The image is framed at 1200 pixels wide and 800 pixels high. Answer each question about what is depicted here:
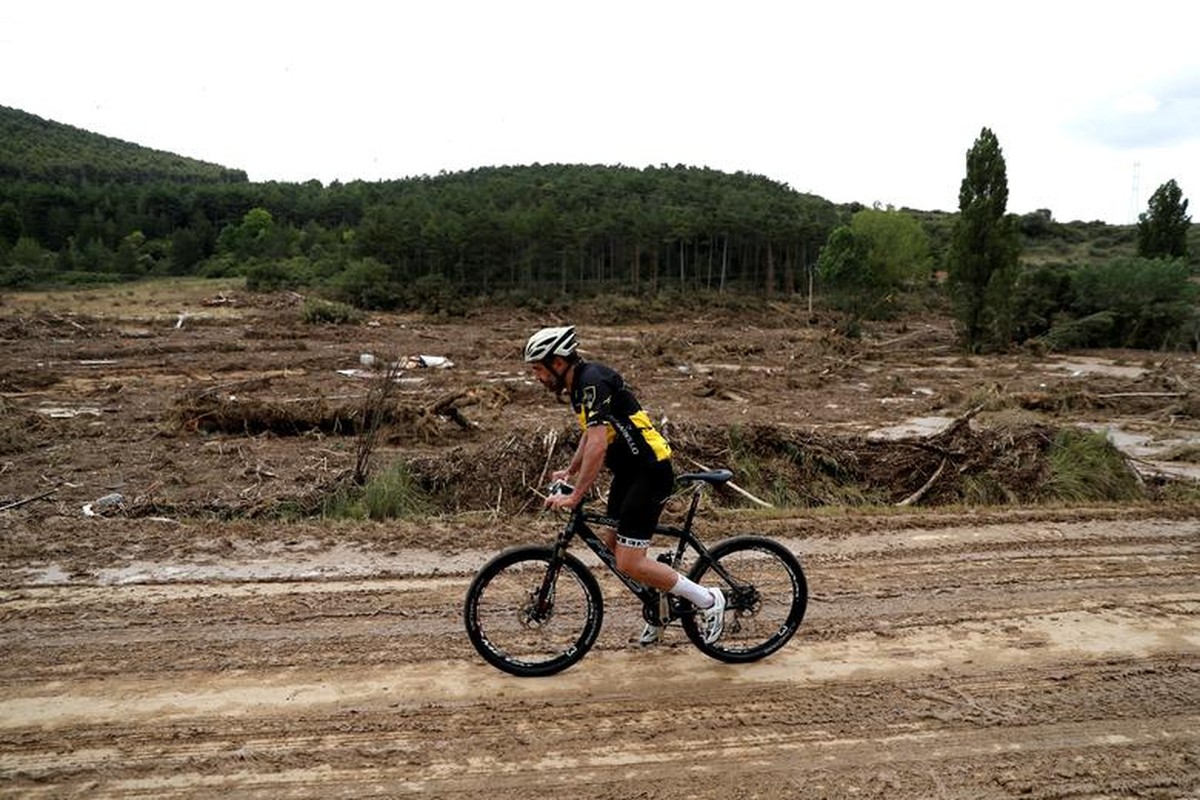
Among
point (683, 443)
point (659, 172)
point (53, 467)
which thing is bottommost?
point (53, 467)

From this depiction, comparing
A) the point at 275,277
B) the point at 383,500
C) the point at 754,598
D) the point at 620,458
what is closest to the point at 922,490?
the point at 754,598

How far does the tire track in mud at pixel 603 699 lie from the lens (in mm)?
4066

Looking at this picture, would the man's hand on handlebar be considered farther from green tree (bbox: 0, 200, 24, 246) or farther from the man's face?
green tree (bbox: 0, 200, 24, 246)

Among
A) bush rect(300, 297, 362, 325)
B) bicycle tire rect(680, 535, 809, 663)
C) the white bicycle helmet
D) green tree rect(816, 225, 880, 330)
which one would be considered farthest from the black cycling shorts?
green tree rect(816, 225, 880, 330)

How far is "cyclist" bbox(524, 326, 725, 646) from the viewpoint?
15.4ft

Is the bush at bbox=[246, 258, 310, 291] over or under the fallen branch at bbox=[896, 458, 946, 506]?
over

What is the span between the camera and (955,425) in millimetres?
11133

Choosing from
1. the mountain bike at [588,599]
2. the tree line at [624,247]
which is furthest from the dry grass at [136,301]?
the mountain bike at [588,599]

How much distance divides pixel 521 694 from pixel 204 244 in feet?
312

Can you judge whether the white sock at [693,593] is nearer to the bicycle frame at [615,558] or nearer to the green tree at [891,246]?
the bicycle frame at [615,558]

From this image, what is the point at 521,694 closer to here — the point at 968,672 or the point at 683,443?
the point at 968,672

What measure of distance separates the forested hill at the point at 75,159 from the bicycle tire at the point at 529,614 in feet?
453

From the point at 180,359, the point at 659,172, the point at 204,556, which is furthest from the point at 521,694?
the point at 659,172

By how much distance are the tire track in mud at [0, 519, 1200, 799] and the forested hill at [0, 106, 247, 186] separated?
136 m
